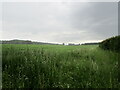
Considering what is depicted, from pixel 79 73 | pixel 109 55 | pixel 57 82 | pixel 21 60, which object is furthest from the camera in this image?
pixel 109 55

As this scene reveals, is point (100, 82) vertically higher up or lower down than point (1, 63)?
lower down

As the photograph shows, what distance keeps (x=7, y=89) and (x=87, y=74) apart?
9.97 feet

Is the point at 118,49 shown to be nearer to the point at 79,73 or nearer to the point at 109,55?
the point at 109,55

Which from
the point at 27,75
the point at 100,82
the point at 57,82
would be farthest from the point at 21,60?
the point at 100,82

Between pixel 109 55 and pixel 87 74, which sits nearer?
pixel 87 74

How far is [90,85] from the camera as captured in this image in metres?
5.44

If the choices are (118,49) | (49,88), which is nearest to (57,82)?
(49,88)

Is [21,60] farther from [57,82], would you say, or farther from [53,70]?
[57,82]

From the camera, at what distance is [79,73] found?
21.5 ft

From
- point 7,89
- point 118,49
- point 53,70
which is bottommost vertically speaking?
point 7,89

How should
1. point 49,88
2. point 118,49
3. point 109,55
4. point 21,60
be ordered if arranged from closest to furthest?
point 49,88 < point 21,60 < point 109,55 < point 118,49

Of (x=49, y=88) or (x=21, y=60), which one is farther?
(x=21, y=60)

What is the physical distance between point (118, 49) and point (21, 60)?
6398 mm

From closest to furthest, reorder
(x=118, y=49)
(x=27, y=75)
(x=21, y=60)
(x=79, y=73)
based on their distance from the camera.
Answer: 1. (x=27, y=75)
2. (x=79, y=73)
3. (x=21, y=60)
4. (x=118, y=49)
